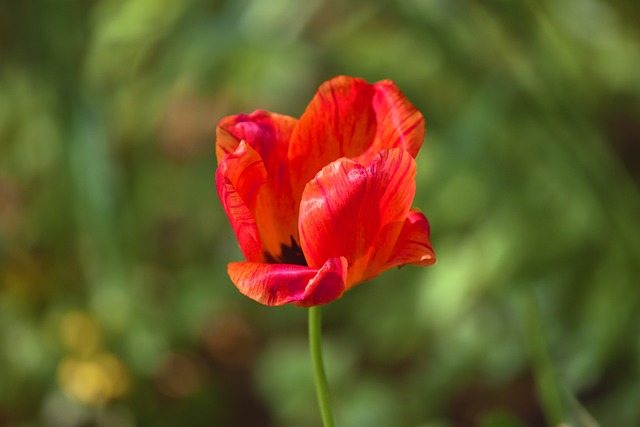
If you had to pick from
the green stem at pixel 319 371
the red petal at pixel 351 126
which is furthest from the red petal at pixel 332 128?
the green stem at pixel 319 371

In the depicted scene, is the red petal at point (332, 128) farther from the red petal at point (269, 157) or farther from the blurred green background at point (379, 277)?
the blurred green background at point (379, 277)

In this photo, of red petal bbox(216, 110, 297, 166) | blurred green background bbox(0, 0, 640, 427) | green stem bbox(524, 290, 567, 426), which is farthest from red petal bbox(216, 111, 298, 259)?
blurred green background bbox(0, 0, 640, 427)

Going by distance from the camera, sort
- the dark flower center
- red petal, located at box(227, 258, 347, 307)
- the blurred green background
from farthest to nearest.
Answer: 1. the blurred green background
2. the dark flower center
3. red petal, located at box(227, 258, 347, 307)

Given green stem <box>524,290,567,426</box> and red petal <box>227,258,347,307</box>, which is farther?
green stem <box>524,290,567,426</box>

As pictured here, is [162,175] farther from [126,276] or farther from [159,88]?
[126,276]

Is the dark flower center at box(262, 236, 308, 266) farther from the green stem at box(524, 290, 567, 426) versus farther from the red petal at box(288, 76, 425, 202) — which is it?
the green stem at box(524, 290, 567, 426)

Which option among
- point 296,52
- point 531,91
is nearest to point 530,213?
point 531,91

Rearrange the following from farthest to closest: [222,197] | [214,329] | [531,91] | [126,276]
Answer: [214,329], [126,276], [531,91], [222,197]
